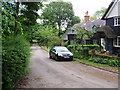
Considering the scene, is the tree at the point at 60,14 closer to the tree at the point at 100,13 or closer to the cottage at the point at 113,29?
the tree at the point at 100,13

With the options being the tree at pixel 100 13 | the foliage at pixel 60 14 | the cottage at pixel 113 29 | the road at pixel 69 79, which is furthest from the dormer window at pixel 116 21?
the tree at pixel 100 13

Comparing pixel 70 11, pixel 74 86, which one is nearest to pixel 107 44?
pixel 74 86

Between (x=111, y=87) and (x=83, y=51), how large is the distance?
10.5 m

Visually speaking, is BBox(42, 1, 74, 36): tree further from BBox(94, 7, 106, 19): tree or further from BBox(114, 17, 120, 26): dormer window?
BBox(114, 17, 120, 26): dormer window

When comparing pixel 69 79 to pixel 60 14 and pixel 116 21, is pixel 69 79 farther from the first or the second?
pixel 60 14

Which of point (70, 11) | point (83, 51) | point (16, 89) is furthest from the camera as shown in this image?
point (70, 11)

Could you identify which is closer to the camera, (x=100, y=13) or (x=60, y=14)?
(x=60, y=14)

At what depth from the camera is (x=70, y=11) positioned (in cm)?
5225

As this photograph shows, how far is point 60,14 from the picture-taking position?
2044 inches

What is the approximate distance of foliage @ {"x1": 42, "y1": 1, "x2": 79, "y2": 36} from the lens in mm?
51375

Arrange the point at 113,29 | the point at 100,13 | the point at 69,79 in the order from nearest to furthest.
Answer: the point at 69,79, the point at 113,29, the point at 100,13

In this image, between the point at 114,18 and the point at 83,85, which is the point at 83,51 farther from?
the point at 83,85

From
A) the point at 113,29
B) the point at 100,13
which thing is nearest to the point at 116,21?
the point at 113,29

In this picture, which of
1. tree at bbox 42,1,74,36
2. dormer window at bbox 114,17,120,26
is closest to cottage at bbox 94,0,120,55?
dormer window at bbox 114,17,120,26
